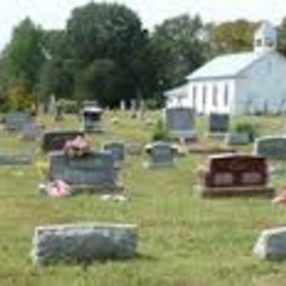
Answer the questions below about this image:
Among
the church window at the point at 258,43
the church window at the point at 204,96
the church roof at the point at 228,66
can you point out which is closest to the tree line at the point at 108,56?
the church window at the point at 204,96

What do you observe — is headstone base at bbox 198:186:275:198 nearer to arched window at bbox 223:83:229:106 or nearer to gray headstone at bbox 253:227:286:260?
gray headstone at bbox 253:227:286:260

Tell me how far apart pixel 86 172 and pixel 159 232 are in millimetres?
6638

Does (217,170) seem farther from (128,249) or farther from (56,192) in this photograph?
(128,249)

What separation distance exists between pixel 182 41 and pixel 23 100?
52.1m

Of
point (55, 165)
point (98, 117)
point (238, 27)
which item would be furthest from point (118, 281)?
point (238, 27)

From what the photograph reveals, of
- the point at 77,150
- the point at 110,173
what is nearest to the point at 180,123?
the point at 77,150

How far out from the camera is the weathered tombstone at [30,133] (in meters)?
40.5

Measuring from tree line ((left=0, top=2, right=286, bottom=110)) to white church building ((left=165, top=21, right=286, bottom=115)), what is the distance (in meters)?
5.03

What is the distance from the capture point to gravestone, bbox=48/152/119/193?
20.0 meters

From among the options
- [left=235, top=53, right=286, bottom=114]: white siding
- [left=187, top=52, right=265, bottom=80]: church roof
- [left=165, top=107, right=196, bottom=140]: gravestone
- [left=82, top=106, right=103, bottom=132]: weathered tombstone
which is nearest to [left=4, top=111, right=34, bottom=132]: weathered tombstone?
[left=82, top=106, right=103, bottom=132]: weathered tombstone

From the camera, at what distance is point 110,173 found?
20125 millimetres

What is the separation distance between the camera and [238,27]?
118m

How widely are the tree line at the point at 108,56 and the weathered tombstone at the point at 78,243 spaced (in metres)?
75.6

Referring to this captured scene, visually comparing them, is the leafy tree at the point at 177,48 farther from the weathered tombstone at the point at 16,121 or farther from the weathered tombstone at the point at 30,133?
the weathered tombstone at the point at 30,133
